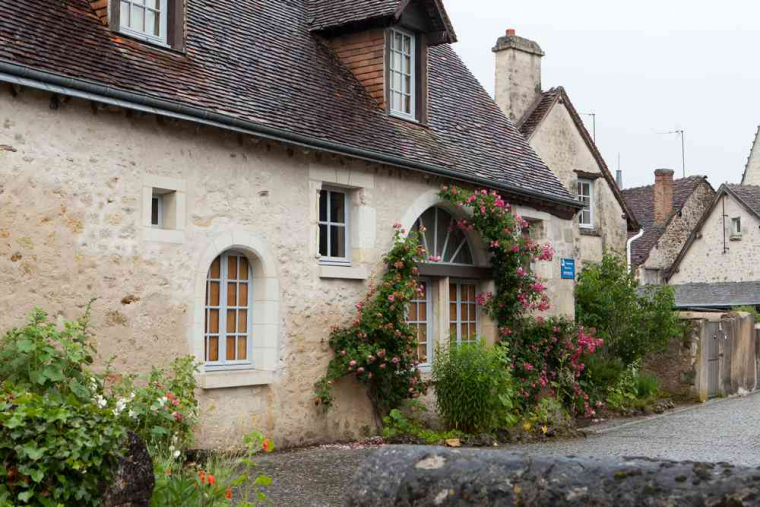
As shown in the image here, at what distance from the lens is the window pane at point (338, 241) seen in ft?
34.6

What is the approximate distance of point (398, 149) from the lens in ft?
36.1

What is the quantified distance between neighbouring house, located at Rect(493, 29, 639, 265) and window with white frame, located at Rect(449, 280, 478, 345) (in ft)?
20.2

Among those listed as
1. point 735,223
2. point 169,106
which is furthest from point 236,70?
point 735,223

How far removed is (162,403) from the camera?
672 cm

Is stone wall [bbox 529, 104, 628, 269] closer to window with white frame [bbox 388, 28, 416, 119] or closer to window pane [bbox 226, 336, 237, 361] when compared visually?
window with white frame [bbox 388, 28, 416, 119]

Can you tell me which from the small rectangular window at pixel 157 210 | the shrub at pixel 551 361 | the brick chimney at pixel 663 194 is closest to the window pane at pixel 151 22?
the small rectangular window at pixel 157 210

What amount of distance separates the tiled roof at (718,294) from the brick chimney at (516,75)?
12.6 m

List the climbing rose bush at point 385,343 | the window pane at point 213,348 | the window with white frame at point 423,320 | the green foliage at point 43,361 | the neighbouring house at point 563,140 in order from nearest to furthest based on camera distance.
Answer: the green foliage at point 43,361, the window pane at point 213,348, the climbing rose bush at point 385,343, the window with white frame at point 423,320, the neighbouring house at point 563,140

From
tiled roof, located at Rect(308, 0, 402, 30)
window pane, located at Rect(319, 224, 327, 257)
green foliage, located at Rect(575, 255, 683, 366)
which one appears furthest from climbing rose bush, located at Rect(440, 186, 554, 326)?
green foliage, located at Rect(575, 255, 683, 366)

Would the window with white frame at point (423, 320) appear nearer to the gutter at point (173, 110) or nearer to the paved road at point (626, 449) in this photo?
the gutter at point (173, 110)

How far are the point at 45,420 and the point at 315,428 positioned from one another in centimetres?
507

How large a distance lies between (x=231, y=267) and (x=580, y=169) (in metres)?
12.2

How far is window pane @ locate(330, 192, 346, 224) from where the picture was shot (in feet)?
34.7

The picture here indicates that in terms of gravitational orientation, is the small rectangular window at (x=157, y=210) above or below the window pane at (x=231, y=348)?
above
